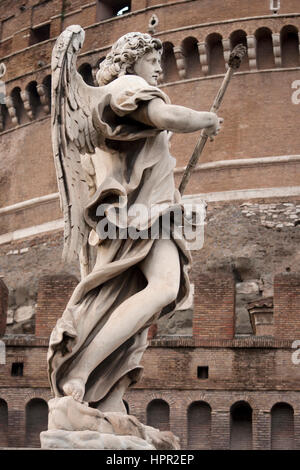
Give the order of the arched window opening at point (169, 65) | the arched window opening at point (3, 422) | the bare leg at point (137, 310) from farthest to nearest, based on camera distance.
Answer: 1. the arched window opening at point (169, 65)
2. the arched window opening at point (3, 422)
3. the bare leg at point (137, 310)

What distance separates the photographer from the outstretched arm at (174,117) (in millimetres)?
6246

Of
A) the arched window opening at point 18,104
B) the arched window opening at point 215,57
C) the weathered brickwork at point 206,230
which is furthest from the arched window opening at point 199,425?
the arched window opening at point 18,104

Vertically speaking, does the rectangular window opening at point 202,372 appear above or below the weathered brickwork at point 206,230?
below

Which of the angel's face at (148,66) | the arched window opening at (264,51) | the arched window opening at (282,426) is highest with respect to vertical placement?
the arched window opening at (264,51)

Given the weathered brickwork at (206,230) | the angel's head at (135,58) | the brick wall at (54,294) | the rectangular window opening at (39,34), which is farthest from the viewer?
the rectangular window opening at (39,34)

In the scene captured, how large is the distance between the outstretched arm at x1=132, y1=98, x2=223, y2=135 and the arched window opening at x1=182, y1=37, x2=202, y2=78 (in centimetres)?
2020

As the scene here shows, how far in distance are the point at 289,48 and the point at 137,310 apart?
20.5 m

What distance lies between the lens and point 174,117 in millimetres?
6242

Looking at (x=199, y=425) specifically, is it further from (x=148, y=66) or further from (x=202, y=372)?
(x=148, y=66)

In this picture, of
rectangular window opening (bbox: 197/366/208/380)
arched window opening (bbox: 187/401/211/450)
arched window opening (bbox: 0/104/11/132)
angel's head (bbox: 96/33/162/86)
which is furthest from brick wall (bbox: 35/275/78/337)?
angel's head (bbox: 96/33/162/86)

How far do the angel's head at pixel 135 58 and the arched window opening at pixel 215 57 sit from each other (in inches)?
779

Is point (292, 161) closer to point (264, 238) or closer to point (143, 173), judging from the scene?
point (264, 238)

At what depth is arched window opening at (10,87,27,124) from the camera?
94.2ft

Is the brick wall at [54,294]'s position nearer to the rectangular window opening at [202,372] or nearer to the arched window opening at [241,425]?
the rectangular window opening at [202,372]
